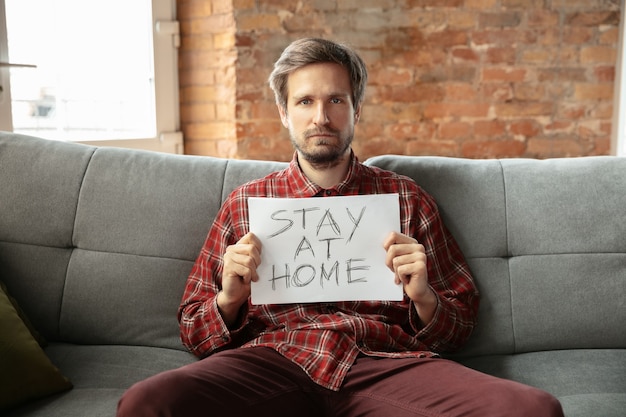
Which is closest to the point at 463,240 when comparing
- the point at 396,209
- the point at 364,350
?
the point at 396,209

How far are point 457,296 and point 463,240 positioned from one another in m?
0.19

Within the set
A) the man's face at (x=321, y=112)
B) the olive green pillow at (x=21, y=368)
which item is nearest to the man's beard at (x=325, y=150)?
the man's face at (x=321, y=112)

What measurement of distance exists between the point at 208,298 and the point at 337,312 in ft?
0.99

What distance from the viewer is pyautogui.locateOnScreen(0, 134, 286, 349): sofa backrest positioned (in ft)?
5.40

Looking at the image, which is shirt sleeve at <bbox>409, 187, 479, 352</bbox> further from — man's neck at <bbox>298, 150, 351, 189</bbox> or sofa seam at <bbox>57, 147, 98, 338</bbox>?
sofa seam at <bbox>57, 147, 98, 338</bbox>

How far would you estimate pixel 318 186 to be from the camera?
1.57 meters

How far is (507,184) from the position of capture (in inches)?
67.6

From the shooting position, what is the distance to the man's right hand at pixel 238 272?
1368mm

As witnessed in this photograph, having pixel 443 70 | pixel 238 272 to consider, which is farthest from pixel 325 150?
pixel 443 70

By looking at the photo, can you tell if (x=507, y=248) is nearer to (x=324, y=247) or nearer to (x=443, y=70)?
(x=324, y=247)

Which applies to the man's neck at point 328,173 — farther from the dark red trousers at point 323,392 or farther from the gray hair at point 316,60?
the dark red trousers at point 323,392

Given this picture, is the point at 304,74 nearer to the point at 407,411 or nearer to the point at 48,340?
the point at 407,411

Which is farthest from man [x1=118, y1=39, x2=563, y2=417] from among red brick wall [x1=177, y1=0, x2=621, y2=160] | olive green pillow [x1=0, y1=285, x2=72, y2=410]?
red brick wall [x1=177, y1=0, x2=621, y2=160]

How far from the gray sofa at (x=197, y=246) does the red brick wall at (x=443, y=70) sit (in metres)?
1.19
